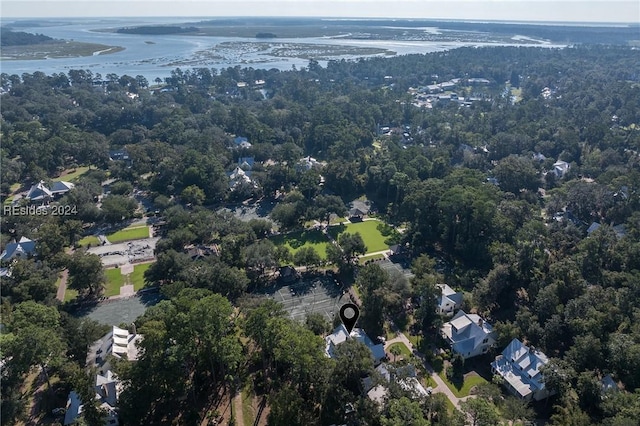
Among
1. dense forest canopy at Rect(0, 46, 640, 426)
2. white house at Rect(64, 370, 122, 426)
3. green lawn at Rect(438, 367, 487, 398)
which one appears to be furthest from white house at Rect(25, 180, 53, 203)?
green lawn at Rect(438, 367, 487, 398)

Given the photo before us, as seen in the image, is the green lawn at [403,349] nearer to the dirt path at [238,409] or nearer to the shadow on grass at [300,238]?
the dirt path at [238,409]

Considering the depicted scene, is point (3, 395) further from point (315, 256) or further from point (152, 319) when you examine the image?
point (315, 256)

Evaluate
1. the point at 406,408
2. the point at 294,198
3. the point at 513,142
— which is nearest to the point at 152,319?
the point at 406,408

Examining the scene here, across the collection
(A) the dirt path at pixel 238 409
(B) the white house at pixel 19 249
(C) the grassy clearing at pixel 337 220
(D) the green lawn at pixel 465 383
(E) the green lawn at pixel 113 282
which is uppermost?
(B) the white house at pixel 19 249

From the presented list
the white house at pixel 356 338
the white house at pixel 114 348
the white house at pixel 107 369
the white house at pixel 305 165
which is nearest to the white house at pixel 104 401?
the white house at pixel 107 369

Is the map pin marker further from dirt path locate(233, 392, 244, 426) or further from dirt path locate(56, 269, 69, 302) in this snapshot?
dirt path locate(56, 269, 69, 302)

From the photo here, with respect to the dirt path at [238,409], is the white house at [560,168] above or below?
above

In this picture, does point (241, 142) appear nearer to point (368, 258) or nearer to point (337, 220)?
point (337, 220)
